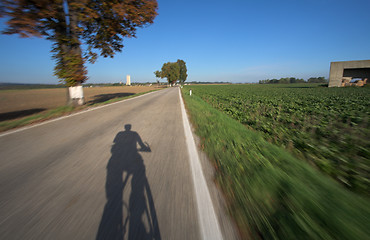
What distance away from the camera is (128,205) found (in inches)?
70.9

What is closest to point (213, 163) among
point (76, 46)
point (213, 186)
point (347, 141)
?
point (213, 186)

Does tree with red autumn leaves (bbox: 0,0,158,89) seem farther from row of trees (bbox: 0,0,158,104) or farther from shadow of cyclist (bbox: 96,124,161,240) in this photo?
shadow of cyclist (bbox: 96,124,161,240)

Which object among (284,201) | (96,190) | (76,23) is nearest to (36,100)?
(76,23)

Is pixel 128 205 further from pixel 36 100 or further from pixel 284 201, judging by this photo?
pixel 36 100

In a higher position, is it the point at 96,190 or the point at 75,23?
the point at 75,23

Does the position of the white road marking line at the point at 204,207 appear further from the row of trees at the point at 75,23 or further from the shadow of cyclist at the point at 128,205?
the row of trees at the point at 75,23

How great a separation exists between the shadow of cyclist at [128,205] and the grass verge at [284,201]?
0.99 m

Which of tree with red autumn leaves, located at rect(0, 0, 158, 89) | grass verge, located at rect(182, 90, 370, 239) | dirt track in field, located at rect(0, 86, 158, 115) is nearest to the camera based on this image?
grass verge, located at rect(182, 90, 370, 239)

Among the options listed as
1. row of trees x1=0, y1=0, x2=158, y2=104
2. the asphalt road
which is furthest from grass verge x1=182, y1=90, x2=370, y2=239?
row of trees x1=0, y1=0, x2=158, y2=104

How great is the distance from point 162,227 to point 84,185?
56.7 inches

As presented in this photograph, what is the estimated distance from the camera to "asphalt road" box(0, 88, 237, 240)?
4.93 ft

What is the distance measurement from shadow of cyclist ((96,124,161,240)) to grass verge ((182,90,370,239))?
0.99m

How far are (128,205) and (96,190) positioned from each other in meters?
0.63

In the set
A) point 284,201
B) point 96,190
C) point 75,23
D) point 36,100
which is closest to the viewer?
point 284,201
